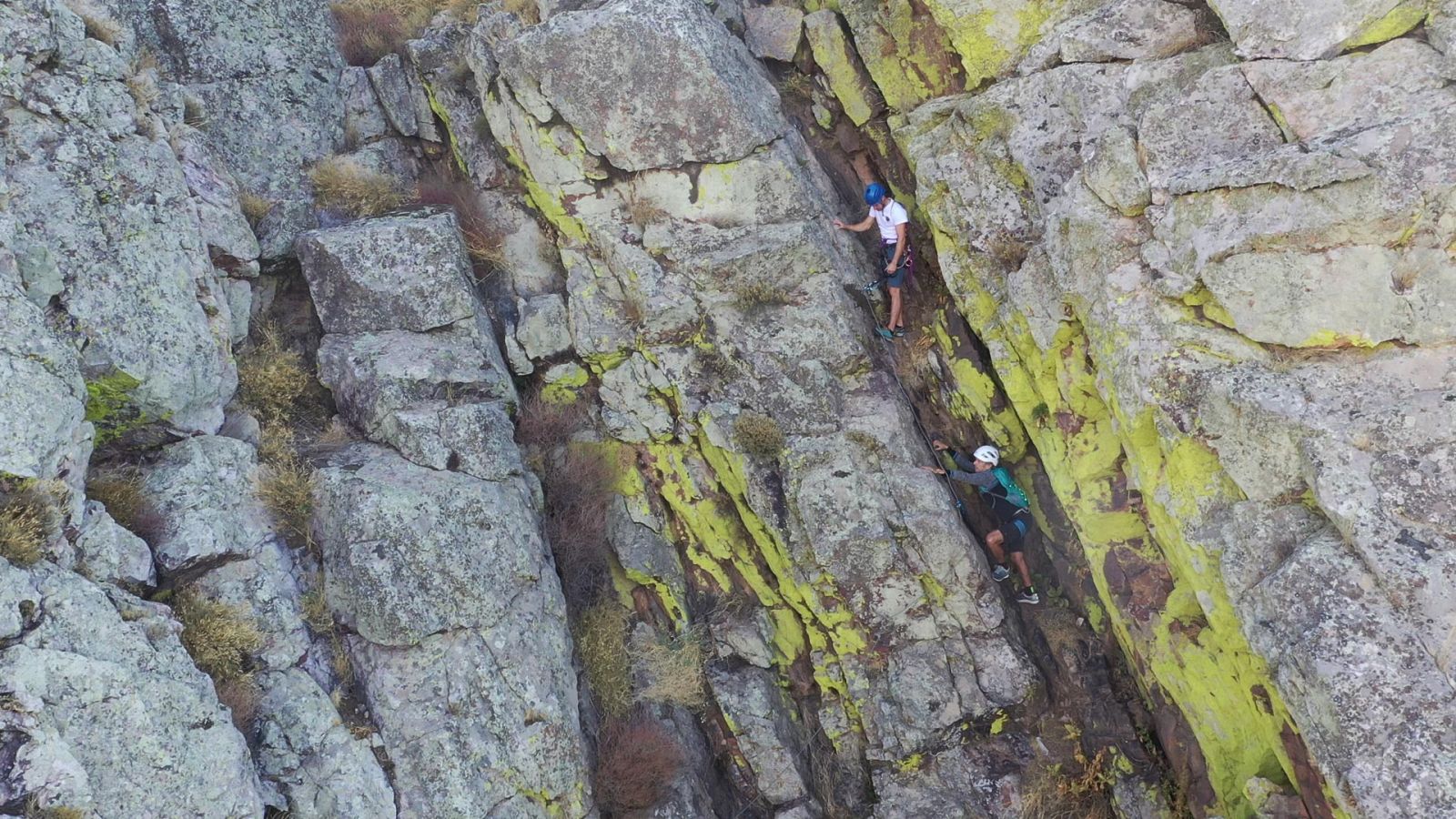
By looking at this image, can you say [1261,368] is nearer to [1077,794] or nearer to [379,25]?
[1077,794]

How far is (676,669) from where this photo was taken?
1175 cm

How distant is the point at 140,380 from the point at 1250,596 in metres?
11.0

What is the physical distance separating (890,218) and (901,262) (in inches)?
23.8

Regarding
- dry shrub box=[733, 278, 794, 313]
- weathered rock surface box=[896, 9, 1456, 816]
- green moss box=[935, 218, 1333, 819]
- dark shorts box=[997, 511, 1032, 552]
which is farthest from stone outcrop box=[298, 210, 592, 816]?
weathered rock surface box=[896, 9, 1456, 816]

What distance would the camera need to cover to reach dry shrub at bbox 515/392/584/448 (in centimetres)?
1212

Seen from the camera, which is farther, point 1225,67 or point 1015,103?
point 1015,103

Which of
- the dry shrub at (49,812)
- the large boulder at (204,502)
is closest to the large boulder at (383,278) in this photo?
the large boulder at (204,502)

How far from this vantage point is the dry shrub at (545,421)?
1212 centimetres

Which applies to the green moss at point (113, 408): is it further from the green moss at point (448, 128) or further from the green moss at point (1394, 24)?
the green moss at point (1394, 24)

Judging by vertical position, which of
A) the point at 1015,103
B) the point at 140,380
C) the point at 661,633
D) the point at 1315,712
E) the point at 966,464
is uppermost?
the point at 1015,103

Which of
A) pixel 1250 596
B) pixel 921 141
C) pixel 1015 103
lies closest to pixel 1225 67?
pixel 1015 103

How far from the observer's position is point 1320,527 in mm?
7301

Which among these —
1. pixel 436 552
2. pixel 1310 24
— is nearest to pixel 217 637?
pixel 436 552

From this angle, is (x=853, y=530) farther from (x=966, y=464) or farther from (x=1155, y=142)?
(x=1155, y=142)
